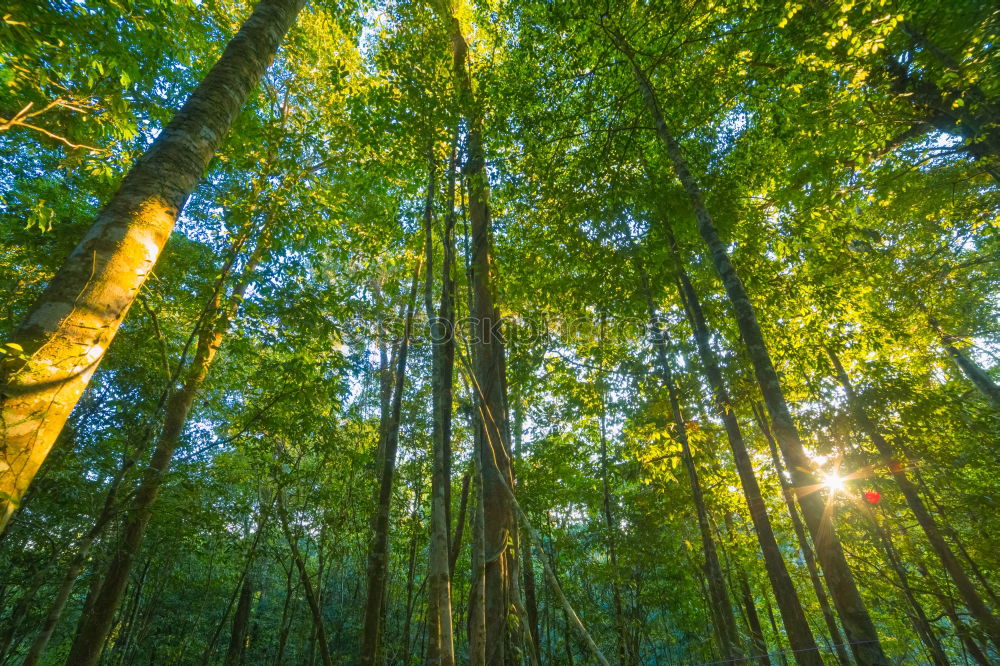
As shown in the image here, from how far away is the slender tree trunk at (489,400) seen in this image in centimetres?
318

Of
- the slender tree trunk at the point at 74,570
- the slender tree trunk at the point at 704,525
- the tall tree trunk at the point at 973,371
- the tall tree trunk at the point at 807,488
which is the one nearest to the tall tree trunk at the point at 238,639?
the slender tree trunk at the point at 74,570

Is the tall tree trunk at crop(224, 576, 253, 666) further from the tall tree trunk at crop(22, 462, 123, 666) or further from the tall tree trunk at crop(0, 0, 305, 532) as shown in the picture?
the tall tree trunk at crop(0, 0, 305, 532)

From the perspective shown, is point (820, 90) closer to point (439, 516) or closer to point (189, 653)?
point (439, 516)

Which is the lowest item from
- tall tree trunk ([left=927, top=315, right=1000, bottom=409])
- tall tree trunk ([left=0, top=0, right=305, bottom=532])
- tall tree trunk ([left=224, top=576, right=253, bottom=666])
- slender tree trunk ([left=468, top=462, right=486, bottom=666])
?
tall tree trunk ([left=224, top=576, right=253, bottom=666])

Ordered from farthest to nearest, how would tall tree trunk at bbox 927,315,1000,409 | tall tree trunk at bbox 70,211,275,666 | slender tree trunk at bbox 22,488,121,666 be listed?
tall tree trunk at bbox 927,315,1000,409
tall tree trunk at bbox 70,211,275,666
slender tree trunk at bbox 22,488,121,666

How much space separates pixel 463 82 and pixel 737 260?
5.36 m

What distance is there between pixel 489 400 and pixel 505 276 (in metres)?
2.87

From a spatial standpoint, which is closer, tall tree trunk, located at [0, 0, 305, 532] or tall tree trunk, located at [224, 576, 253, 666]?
tall tree trunk, located at [0, 0, 305, 532]

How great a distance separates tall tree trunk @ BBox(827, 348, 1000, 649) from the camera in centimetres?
741

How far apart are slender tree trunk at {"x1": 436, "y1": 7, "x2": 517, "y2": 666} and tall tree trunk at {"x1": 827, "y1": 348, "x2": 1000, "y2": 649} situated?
739 cm

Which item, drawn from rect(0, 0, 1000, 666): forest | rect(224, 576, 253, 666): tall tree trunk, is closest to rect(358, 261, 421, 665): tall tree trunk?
rect(0, 0, 1000, 666): forest

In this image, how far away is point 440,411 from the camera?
3613mm

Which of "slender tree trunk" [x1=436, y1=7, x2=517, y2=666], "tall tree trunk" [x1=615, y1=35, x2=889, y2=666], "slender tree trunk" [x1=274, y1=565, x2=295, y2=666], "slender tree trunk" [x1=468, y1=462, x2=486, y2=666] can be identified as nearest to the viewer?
"slender tree trunk" [x1=468, y1=462, x2=486, y2=666]

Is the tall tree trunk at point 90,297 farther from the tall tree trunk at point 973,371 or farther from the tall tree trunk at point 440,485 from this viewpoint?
the tall tree trunk at point 973,371
